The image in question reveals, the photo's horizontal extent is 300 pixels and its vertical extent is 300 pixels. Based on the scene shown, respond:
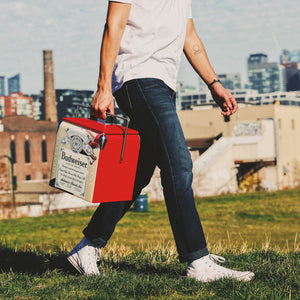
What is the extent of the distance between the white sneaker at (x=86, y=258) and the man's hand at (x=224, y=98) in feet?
3.61

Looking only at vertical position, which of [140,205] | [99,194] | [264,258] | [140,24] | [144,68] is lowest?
[140,205]

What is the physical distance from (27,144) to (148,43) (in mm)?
55364

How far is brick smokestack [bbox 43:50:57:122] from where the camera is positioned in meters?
59.2

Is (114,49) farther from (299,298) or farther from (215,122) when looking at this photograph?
(215,122)

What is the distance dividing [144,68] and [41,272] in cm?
131

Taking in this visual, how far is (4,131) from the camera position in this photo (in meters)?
55.0

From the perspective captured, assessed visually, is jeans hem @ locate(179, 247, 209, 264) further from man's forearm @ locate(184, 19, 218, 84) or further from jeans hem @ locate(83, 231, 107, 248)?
man's forearm @ locate(184, 19, 218, 84)

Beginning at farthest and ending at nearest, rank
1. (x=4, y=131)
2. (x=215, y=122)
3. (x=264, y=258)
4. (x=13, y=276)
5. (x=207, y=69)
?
(x=215, y=122)
(x=4, y=131)
(x=264, y=258)
(x=207, y=69)
(x=13, y=276)

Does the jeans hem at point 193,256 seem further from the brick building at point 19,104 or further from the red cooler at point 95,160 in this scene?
the brick building at point 19,104

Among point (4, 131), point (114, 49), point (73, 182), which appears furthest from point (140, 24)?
point (4, 131)

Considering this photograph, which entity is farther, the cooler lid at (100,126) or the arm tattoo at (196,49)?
the arm tattoo at (196,49)

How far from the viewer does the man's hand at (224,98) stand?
3.22 meters

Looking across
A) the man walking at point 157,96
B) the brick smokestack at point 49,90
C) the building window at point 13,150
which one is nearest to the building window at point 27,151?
the building window at point 13,150

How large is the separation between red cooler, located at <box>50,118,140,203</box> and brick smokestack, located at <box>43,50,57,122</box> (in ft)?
188
